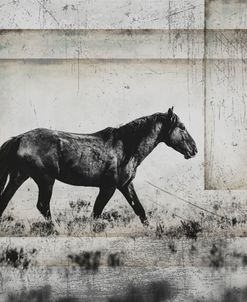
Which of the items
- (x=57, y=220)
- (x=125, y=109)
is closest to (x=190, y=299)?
(x=57, y=220)

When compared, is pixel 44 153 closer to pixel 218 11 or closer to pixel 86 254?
pixel 86 254

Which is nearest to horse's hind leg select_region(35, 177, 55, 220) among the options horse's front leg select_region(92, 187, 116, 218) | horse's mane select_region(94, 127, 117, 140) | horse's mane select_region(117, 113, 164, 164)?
horse's front leg select_region(92, 187, 116, 218)

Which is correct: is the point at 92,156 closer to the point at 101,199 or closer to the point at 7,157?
the point at 101,199

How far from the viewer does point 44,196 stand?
20.2ft

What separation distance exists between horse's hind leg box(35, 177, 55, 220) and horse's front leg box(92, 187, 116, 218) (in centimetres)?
42

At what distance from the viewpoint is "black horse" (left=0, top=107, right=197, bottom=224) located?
6.18 m

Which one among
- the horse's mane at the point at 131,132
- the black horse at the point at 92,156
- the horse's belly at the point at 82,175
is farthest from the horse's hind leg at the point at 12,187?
the horse's mane at the point at 131,132

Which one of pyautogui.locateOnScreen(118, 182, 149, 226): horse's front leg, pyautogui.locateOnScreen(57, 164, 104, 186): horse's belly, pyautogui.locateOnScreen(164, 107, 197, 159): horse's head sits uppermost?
pyautogui.locateOnScreen(164, 107, 197, 159): horse's head

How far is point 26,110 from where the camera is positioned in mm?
6195

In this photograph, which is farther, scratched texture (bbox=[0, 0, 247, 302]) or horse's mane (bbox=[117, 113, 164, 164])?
horse's mane (bbox=[117, 113, 164, 164])

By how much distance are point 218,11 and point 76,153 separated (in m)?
1.84

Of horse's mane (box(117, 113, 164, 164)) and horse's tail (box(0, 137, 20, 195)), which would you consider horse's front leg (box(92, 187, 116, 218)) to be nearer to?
horse's mane (box(117, 113, 164, 164))

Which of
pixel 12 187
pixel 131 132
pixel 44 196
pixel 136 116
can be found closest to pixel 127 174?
pixel 131 132

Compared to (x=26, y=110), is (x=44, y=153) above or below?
below
